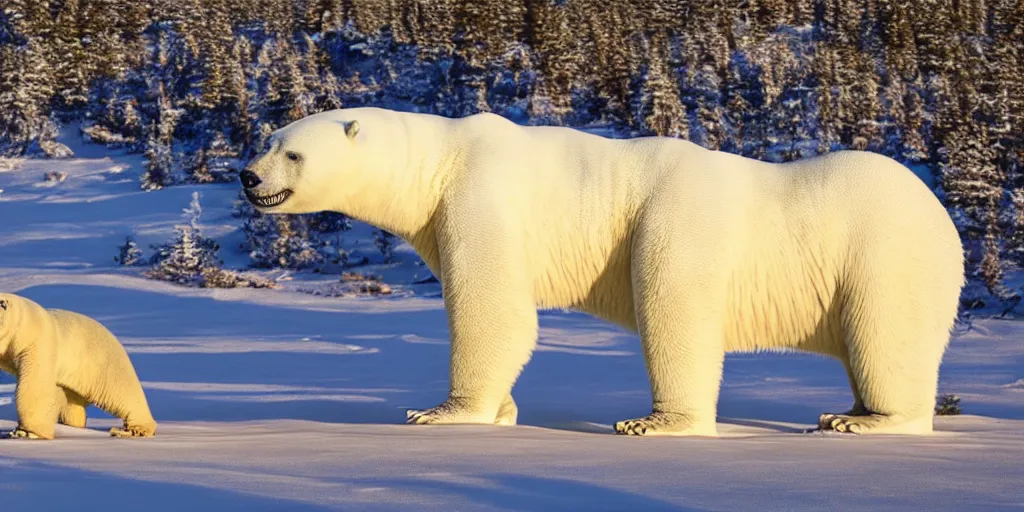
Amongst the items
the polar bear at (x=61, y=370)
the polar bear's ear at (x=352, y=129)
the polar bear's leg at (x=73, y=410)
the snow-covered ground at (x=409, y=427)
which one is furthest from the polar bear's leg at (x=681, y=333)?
the polar bear's leg at (x=73, y=410)

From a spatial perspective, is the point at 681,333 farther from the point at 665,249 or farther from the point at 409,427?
the point at 409,427

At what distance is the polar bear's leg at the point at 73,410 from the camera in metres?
5.37

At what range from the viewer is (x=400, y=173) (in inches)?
247

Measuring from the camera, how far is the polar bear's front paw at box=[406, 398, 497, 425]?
19.1 feet

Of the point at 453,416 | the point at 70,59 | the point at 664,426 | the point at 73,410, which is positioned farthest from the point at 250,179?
the point at 70,59

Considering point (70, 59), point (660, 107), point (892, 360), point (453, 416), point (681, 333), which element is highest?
point (70, 59)

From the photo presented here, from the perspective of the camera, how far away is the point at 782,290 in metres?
6.04

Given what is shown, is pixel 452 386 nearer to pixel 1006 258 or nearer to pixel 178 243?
pixel 178 243

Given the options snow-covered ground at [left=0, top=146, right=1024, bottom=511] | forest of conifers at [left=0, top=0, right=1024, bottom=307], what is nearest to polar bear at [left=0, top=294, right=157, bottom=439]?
snow-covered ground at [left=0, top=146, right=1024, bottom=511]

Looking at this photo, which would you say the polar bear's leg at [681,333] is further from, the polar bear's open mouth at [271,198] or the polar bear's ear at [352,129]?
the polar bear's open mouth at [271,198]

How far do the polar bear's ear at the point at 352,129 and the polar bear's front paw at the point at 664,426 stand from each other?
1.97m

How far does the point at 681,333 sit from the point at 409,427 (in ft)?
4.41

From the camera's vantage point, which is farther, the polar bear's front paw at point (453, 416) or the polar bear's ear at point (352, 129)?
the polar bear's ear at point (352, 129)

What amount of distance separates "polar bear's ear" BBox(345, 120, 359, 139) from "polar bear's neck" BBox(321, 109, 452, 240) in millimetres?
58
